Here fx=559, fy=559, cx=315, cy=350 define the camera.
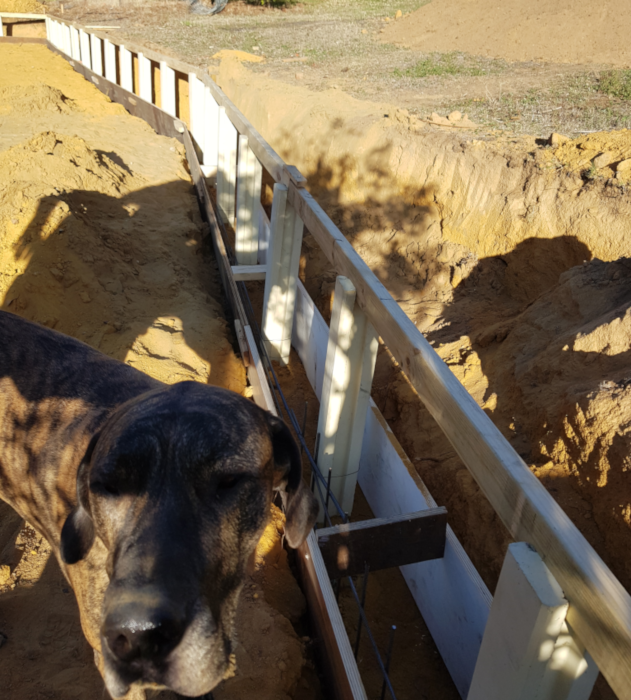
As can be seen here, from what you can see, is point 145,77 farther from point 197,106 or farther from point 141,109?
point 197,106

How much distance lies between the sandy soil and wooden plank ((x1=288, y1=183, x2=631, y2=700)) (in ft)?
6.19

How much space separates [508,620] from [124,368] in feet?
9.06

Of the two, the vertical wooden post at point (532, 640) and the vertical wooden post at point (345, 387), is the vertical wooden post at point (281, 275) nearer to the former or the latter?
the vertical wooden post at point (345, 387)

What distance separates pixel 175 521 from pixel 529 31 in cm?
1657

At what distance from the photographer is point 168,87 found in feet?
44.8

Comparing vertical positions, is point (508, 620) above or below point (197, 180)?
above

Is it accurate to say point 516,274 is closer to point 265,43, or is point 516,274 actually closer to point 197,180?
point 197,180

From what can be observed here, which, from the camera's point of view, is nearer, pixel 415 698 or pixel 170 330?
pixel 415 698

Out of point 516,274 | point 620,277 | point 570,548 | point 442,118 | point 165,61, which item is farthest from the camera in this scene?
point 165,61

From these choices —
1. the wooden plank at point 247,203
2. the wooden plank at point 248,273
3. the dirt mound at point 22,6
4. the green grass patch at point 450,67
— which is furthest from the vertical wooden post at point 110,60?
the dirt mound at point 22,6

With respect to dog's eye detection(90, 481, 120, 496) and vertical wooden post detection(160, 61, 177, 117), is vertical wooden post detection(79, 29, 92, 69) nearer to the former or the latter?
vertical wooden post detection(160, 61, 177, 117)

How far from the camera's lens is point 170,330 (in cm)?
658

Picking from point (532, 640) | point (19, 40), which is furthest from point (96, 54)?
point (532, 640)

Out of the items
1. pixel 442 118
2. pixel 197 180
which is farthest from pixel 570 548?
pixel 197 180
